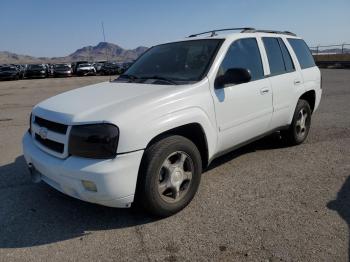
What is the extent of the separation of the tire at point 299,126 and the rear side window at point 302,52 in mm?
641

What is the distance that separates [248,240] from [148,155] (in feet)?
3.79

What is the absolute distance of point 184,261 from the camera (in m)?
2.78

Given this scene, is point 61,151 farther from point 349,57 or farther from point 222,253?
point 349,57

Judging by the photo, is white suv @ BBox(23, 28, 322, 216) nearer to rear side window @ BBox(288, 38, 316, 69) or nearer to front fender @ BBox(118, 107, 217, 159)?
front fender @ BBox(118, 107, 217, 159)

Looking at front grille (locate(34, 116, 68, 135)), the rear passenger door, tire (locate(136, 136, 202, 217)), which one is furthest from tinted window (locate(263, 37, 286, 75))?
front grille (locate(34, 116, 68, 135))

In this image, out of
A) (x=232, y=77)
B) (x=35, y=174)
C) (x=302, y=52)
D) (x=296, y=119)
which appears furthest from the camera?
(x=302, y=52)

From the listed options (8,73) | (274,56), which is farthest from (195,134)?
(8,73)

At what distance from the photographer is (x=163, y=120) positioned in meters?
3.25

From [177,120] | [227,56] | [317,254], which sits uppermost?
[227,56]

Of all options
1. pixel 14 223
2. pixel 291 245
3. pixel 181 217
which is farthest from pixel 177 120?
pixel 14 223

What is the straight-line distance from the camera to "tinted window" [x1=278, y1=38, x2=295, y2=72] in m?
5.16

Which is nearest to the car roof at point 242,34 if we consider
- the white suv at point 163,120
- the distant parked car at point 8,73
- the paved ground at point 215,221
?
the white suv at point 163,120

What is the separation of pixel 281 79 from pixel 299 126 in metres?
1.14

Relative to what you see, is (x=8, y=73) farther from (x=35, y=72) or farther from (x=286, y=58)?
(x=286, y=58)
